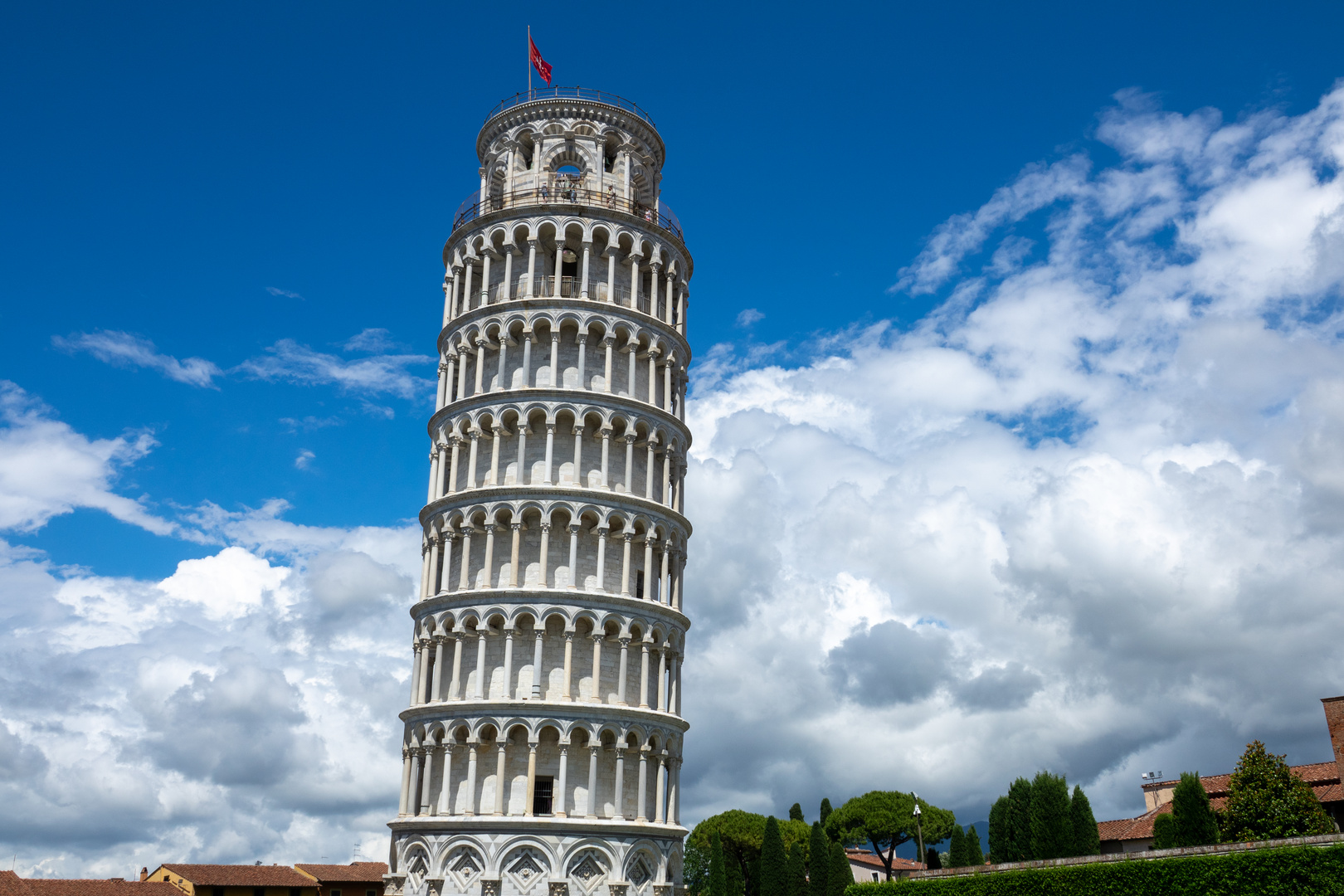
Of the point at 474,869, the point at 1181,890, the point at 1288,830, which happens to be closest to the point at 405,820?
the point at 474,869

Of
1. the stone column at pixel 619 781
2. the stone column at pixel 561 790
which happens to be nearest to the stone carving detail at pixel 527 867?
the stone column at pixel 561 790

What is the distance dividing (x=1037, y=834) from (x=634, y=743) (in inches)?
1026

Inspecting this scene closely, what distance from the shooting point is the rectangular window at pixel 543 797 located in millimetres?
45062

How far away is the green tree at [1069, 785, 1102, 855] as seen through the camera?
196 ft

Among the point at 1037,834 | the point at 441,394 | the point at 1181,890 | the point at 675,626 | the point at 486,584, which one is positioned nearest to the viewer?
the point at 1181,890

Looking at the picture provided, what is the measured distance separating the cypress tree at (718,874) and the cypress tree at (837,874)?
1122 centimetres

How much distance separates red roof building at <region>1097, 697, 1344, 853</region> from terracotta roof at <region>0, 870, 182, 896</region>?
70794 mm

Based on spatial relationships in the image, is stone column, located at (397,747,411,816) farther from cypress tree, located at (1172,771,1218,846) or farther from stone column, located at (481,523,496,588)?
cypress tree, located at (1172,771,1218,846)

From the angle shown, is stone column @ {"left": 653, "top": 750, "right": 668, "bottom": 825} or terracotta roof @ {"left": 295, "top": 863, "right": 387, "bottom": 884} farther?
terracotta roof @ {"left": 295, "top": 863, "right": 387, "bottom": 884}

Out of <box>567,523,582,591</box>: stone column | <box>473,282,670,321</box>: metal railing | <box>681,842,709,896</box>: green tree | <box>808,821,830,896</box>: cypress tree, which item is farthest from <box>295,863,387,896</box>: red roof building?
<box>473,282,670,321</box>: metal railing

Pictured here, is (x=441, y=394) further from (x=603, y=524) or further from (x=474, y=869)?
(x=474, y=869)

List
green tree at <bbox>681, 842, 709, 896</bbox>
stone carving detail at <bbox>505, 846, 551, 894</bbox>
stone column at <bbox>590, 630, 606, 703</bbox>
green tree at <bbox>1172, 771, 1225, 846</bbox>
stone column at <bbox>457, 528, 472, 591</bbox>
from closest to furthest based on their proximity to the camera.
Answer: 1. stone carving detail at <bbox>505, 846, 551, 894</bbox>
2. stone column at <bbox>590, 630, 606, 703</bbox>
3. stone column at <bbox>457, 528, 472, 591</bbox>
4. green tree at <bbox>1172, 771, 1225, 846</bbox>
5. green tree at <bbox>681, 842, 709, 896</bbox>

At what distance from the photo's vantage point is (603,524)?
47938mm

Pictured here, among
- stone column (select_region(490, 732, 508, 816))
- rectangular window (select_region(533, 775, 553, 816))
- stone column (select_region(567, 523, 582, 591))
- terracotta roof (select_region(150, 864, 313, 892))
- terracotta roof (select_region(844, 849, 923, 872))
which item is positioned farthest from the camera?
terracotta roof (select_region(844, 849, 923, 872))
